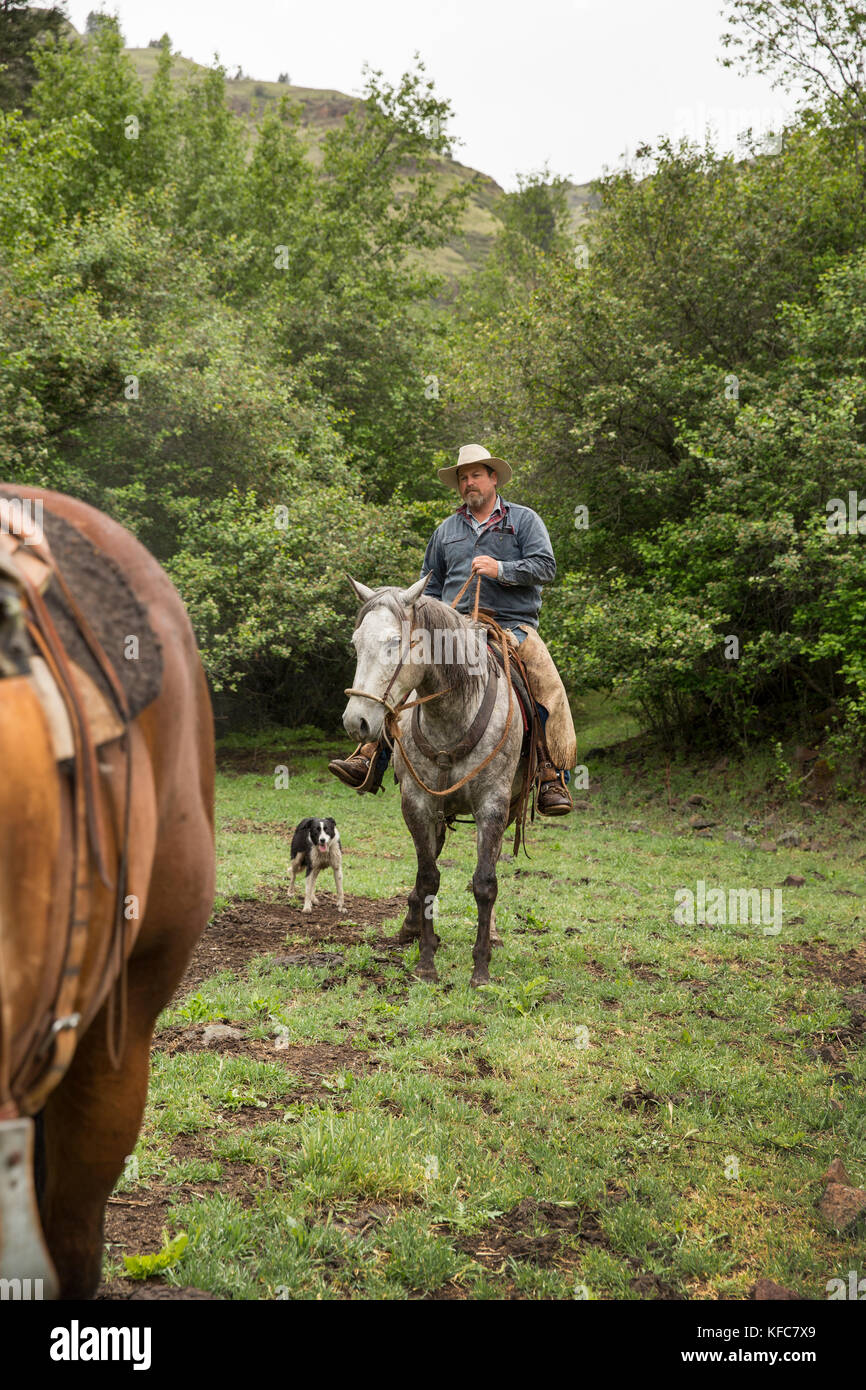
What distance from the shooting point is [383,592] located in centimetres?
545

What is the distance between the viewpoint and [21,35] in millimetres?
28188

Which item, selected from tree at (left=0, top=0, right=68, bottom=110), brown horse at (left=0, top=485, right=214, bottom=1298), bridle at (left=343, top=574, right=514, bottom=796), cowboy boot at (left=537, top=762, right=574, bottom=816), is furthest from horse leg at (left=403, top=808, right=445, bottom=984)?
tree at (left=0, top=0, right=68, bottom=110)

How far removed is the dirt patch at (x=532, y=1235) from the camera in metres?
3.12

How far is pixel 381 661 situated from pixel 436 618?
22.0 inches

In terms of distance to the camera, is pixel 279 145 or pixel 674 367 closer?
pixel 674 367

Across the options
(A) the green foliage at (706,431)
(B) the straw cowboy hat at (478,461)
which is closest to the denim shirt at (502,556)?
(B) the straw cowboy hat at (478,461)

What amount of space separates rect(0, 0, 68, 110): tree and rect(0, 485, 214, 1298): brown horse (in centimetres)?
3387

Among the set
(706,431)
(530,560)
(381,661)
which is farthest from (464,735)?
(706,431)

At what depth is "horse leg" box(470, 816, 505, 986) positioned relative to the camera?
6.02m

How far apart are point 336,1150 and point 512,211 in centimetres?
4218

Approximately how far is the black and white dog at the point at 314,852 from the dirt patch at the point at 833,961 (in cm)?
405

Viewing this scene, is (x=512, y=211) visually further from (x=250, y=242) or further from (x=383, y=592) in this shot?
(x=383, y=592)
